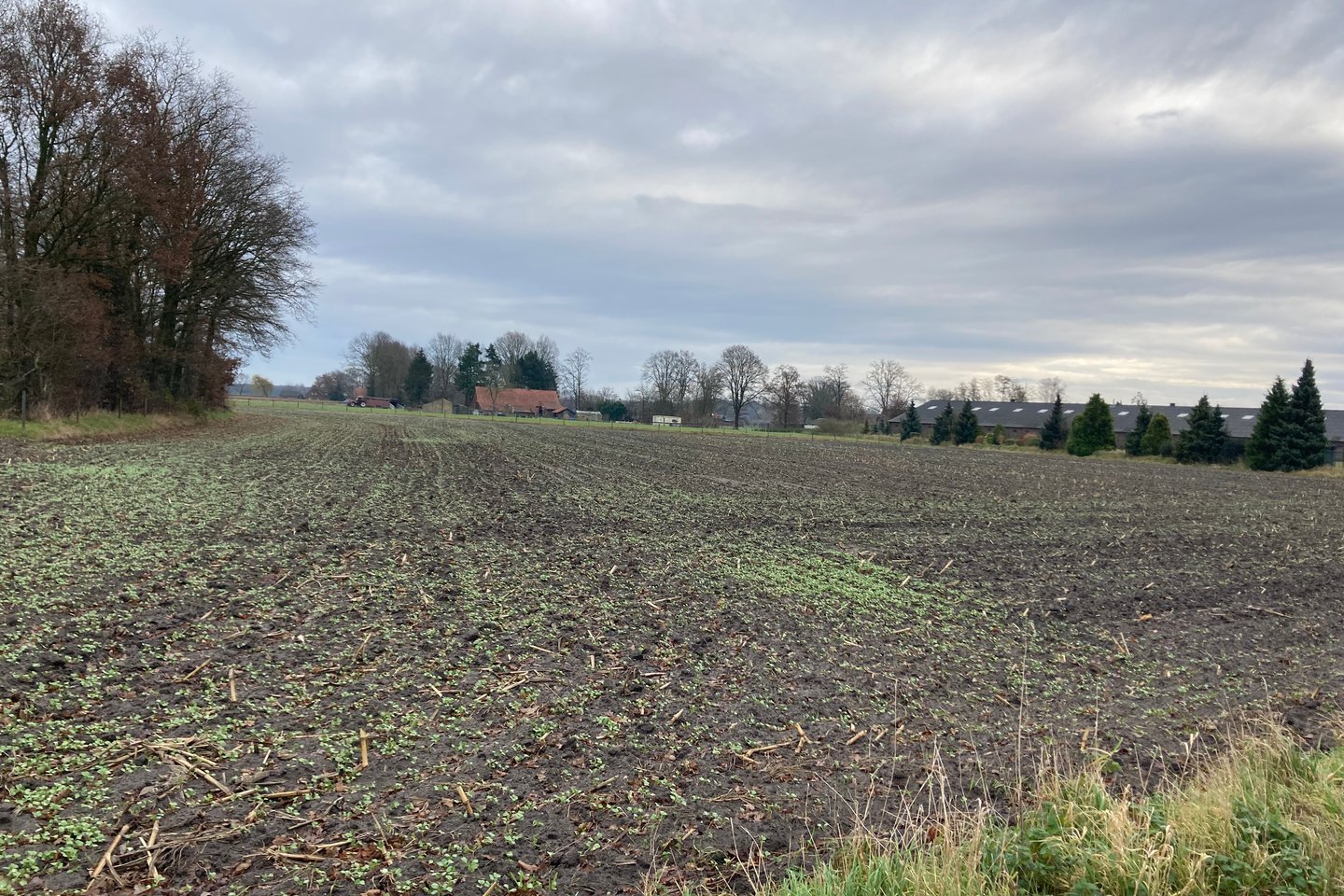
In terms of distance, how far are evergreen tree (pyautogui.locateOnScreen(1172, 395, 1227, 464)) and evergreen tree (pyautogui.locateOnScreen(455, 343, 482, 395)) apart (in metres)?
92.6

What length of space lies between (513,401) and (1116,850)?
114631mm

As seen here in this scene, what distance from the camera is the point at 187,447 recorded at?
856 inches

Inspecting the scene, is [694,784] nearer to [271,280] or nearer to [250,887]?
[250,887]

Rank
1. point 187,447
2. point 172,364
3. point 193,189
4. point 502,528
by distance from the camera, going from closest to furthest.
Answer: point 502,528, point 187,447, point 193,189, point 172,364

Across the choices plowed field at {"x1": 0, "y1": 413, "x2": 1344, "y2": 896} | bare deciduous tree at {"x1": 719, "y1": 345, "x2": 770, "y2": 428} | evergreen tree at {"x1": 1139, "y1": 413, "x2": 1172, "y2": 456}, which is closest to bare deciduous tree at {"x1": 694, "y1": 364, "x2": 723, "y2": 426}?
bare deciduous tree at {"x1": 719, "y1": 345, "x2": 770, "y2": 428}

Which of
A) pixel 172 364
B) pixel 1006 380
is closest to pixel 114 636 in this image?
pixel 172 364

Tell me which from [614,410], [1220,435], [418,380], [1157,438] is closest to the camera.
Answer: [1220,435]

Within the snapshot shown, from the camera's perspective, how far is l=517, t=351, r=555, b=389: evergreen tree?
12188 centimetres

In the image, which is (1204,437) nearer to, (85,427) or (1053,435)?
(1053,435)

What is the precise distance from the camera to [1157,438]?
5603 centimetres

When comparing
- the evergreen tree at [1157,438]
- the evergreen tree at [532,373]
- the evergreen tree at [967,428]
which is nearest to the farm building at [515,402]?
the evergreen tree at [532,373]

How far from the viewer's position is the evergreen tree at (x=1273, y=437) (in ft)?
153

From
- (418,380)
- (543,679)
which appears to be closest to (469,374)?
(418,380)

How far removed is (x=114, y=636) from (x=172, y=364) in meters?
33.8
